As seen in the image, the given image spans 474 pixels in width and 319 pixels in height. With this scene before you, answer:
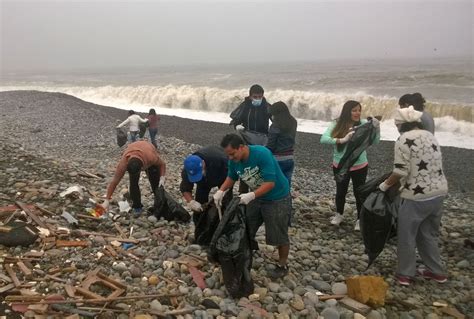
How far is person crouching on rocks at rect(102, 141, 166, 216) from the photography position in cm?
561

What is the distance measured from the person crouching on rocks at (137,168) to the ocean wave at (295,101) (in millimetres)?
15716

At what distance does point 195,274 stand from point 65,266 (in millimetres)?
1416

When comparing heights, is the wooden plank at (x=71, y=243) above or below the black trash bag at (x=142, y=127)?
below

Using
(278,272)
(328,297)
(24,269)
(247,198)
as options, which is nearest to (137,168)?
(24,269)

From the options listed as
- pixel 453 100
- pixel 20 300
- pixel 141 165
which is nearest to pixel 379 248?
pixel 141 165

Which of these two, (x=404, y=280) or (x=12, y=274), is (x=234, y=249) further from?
(x=12, y=274)

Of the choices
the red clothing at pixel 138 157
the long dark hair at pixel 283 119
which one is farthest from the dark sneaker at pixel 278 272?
the red clothing at pixel 138 157

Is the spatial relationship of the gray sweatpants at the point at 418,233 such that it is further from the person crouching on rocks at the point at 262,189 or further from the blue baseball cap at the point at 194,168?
the blue baseball cap at the point at 194,168

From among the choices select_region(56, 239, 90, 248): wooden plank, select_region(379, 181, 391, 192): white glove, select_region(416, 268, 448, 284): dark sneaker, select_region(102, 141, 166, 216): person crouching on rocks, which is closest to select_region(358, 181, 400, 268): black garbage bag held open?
select_region(379, 181, 391, 192): white glove

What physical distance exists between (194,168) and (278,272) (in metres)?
1.51

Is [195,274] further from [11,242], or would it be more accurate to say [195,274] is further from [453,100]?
[453,100]

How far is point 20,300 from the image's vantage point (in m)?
3.72

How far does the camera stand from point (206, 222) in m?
4.91

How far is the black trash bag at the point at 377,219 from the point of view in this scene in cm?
461
